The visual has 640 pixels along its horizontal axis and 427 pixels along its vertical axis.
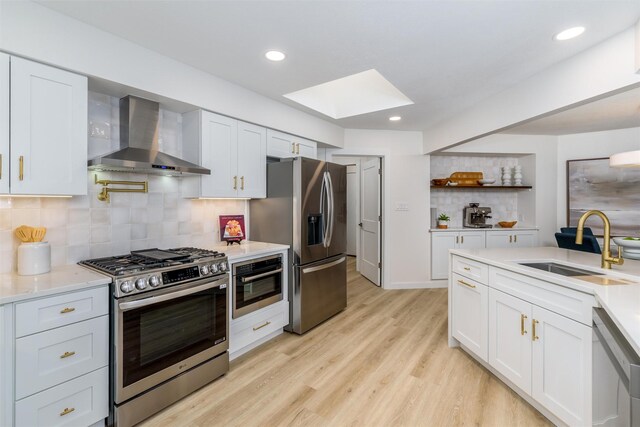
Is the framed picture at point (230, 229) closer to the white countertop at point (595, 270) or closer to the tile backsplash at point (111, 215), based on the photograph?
the tile backsplash at point (111, 215)

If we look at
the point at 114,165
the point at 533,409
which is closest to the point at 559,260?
the point at 533,409

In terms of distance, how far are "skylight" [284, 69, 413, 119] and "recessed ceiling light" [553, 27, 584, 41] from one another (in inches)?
55.1

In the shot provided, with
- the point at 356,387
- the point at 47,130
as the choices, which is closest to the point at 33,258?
the point at 47,130

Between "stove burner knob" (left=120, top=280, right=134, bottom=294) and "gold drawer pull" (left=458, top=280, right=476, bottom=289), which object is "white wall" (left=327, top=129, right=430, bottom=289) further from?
"stove burner knob" (left=120, top=280, right=134, bottom=294)

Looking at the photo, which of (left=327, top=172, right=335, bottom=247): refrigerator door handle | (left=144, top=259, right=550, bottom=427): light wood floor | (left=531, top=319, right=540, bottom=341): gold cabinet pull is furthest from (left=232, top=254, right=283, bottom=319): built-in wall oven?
(left=531, top=319, right=540, bottom=341): gold cabinet pull

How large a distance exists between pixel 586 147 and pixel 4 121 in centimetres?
642

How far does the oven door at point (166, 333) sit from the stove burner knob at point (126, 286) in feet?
0.17

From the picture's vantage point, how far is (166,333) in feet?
6.49

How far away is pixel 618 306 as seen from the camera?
1273mm

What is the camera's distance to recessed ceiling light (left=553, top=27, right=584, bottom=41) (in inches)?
73.7

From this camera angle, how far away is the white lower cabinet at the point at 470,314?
7.73 ft

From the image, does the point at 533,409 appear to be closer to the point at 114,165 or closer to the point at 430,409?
the point at 430,409

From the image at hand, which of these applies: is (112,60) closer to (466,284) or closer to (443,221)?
(466,284)

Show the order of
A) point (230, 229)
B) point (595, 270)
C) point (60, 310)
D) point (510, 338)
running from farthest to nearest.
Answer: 1. point (230, 229)
2. point (510, 338)
3. point (595, 270)
4. point (60, 310)
